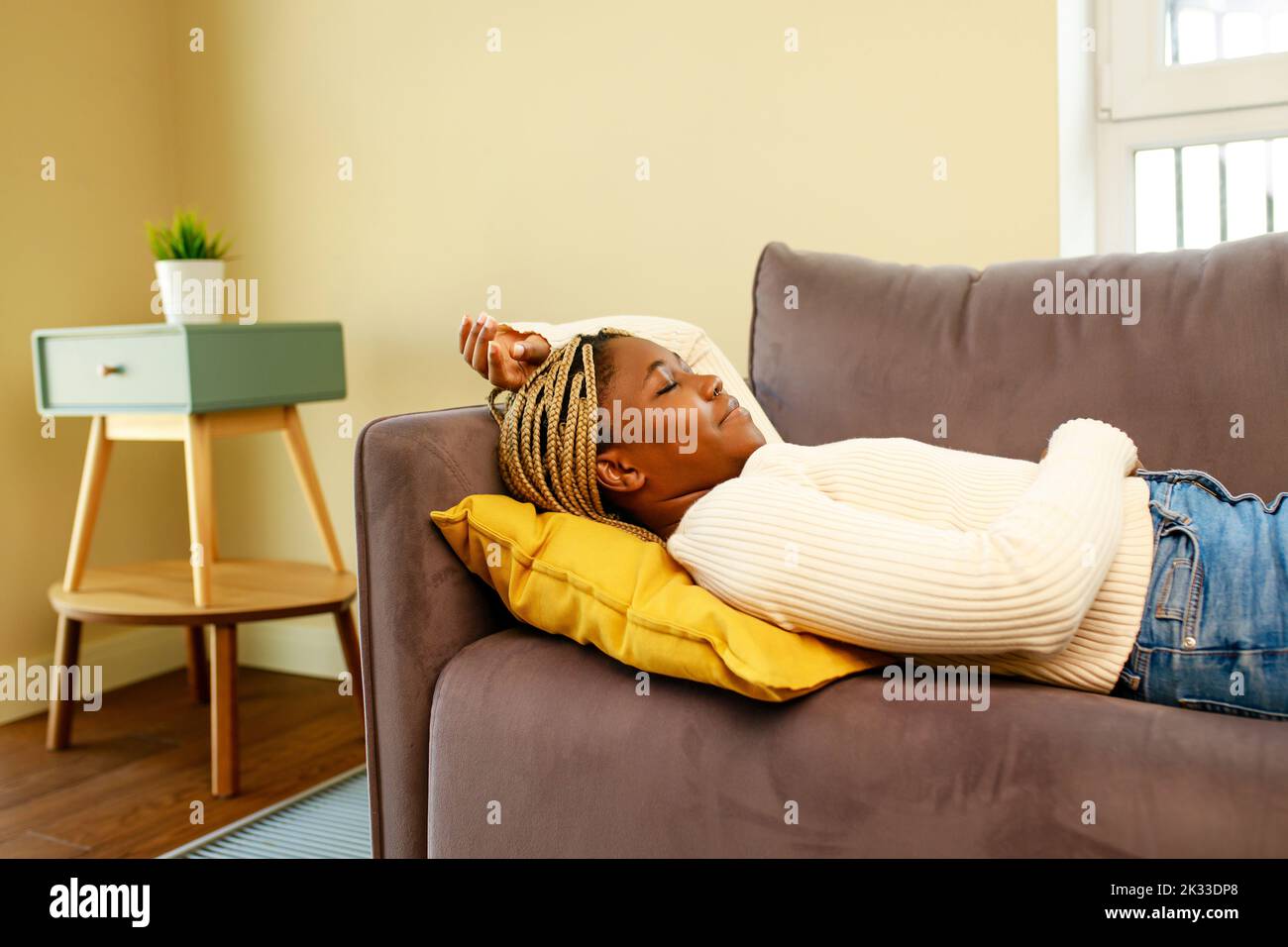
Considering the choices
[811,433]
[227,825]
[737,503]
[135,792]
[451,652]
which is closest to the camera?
[737,503]

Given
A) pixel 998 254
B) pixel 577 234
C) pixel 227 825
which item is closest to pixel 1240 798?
pixel 998 254

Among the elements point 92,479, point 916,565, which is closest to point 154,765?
point 92,479

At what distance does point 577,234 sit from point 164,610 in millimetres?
1020

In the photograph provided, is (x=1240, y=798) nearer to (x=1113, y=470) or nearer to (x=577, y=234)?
(x=1113, y=470)

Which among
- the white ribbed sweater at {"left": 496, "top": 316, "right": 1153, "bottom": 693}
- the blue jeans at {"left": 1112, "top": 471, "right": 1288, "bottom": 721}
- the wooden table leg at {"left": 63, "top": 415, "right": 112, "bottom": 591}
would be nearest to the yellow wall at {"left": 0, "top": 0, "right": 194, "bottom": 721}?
the wooden table leg at {"left": 63, "top": 415, "right": 112, "bottom": 591}

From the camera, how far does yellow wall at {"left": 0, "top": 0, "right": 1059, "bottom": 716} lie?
6.13ft

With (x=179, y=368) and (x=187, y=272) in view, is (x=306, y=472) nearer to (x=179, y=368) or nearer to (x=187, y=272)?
(x=179, y=368)

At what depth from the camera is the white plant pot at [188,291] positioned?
219cm

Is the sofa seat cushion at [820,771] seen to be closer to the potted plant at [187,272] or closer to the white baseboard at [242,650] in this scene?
the potted plant at [187,272]

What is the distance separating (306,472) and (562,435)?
1.16m

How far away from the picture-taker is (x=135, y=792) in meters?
1.93

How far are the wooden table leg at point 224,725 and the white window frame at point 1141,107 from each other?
156cm

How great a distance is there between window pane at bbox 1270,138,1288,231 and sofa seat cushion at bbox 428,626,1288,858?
1.22 m

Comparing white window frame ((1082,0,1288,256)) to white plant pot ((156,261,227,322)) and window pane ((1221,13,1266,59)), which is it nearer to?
window pane ((1221,13,1266,59))
